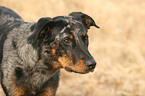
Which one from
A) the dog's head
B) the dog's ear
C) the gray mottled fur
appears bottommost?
the gray mottled fur

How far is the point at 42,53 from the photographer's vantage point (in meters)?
4.73

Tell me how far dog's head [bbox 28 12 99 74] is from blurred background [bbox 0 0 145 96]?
381 cm

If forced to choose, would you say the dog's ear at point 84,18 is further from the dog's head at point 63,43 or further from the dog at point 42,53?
the dog's head at point 63,43

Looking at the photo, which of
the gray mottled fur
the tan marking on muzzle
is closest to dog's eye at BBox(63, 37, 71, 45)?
the tan marking on muzzle

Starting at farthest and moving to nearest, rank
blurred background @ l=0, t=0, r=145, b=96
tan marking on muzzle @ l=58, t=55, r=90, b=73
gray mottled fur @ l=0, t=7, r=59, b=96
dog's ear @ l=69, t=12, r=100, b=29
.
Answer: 1. blurred background @ l=0, t=0, r=145, b=96
2. dog's ear @ l=69, t=12, r=100, b=29
3. gray mottled fur @ l=0, t=7, r=59, b=96
4. tan marking on muzzle @ l=58, t=55, r=90, b=73

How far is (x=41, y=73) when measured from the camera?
201 inches

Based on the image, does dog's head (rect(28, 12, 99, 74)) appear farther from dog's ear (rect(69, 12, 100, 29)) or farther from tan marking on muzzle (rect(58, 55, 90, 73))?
dog's ear (rect(69, 12, 100, 29))

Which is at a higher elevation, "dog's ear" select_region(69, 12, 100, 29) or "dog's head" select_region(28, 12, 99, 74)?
"dog's ear" select_region(69, 12, 100, 29)

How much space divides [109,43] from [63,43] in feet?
28.3

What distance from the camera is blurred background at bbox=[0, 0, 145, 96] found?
9477 mm

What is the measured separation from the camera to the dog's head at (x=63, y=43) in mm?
4414

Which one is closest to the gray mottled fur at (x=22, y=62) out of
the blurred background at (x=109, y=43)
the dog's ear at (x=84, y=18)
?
the dog's ear at (x=84, y=18)

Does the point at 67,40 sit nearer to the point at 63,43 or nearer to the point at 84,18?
the point at 63,43

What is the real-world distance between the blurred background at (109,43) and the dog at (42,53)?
3.30m
